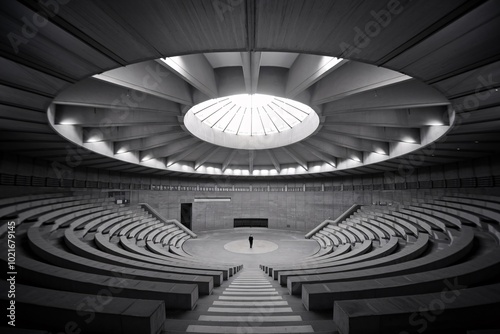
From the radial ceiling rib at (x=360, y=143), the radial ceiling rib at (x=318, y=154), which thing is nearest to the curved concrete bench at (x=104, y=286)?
the radial ceiling rib at (x=360, y=143)

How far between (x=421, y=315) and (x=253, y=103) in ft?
60.9

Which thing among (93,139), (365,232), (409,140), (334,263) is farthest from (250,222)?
(334,263)

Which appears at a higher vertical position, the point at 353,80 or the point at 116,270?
the point at 353,80

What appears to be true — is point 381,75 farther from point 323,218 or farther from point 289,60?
point 323,218

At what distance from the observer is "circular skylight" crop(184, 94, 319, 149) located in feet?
55.8

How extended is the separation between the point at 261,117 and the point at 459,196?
55.0 feet

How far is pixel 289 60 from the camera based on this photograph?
9.68m

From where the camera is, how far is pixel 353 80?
28.0 ft

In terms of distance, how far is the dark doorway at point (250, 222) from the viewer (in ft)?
110

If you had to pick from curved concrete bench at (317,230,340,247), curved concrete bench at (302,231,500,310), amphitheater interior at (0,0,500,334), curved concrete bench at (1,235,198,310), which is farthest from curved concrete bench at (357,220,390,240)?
curved concrete bench at (1,235,198,310)

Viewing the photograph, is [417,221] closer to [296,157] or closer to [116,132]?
[296,157]

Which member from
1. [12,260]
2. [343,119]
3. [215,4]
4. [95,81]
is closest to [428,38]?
[215,4]

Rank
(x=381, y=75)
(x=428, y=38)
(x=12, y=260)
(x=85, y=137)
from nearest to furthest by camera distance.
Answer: (x=428, y=38) < (x=12, y=260) < (x=381, y=75) < (x=85, y=137)

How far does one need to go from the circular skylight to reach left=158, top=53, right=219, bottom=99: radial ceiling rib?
563 centimetres
